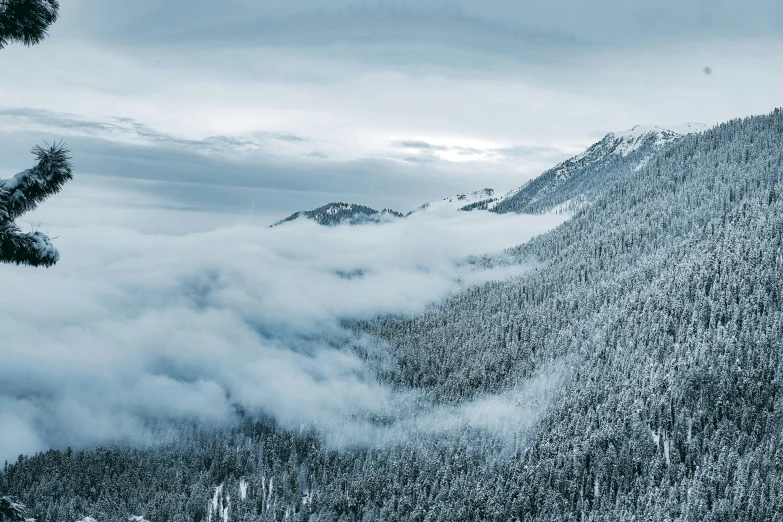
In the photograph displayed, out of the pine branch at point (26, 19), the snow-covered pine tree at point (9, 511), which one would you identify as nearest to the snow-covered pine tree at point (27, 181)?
the pine branch at point (26, 19)

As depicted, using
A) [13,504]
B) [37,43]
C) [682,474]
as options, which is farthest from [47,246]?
[682,474]

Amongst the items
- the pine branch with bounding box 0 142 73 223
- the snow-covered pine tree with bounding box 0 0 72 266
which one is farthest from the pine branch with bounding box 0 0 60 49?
the pine branch with bounding box 0 142 73 223

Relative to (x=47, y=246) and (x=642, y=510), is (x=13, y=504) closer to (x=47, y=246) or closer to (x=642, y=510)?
(x=47, y=246)

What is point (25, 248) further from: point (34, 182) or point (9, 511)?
point (9, 511)

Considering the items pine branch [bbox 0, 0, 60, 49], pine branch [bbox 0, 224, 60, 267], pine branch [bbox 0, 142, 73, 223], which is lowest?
pine branch [bbox 0, 224, 60, 267]

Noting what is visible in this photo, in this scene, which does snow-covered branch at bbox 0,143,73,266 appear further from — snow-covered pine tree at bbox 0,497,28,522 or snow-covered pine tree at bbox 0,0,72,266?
snow-covered pine tree at bbox 0,497,28,522

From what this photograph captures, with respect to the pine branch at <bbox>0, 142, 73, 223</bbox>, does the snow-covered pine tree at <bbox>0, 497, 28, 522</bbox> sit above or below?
below

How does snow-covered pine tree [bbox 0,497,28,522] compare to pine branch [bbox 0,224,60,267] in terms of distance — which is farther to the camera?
snow-covered pine tree [bbox 0,497,28,522]

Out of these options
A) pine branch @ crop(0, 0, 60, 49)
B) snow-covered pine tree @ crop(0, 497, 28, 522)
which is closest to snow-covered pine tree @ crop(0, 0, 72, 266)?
pine branch @ crop(0, 0, 60, 49)
